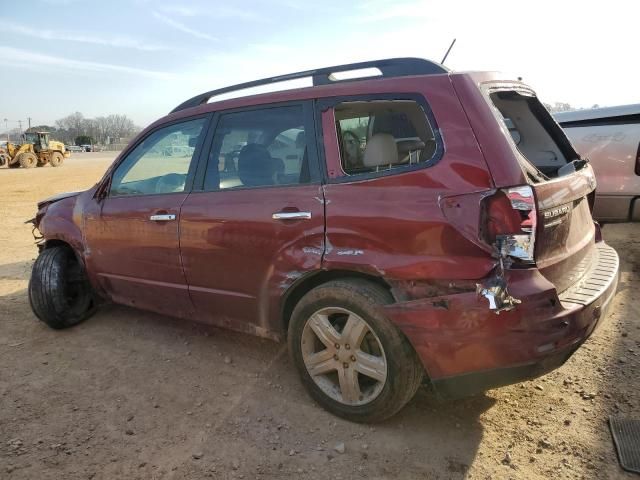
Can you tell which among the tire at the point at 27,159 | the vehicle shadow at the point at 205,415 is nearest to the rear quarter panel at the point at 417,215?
the vehicle shadow at the point at 205,415

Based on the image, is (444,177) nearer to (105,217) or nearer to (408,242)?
(408,242)

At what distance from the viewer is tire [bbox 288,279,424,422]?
8.50 ft

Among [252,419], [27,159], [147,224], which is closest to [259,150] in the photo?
[147,224]

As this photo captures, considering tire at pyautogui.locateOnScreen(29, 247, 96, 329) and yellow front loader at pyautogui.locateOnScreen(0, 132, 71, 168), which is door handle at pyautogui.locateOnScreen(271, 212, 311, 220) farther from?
yellow front loader at pyautogui.locateOnScreen(0, 132, 71, 168)

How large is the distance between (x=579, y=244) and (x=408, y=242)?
1.09m

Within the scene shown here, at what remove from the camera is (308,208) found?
2824mm

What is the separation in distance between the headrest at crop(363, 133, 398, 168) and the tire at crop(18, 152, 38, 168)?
3425 cm

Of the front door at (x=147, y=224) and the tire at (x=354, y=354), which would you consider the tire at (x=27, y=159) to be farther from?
the tire at (x=354, y=354)

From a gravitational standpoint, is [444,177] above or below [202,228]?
above

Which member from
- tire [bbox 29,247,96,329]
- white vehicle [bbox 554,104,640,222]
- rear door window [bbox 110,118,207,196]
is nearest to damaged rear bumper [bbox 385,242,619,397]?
rear door window [bbox 110,118,207,196]

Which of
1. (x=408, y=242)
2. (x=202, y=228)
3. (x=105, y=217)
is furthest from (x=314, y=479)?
(x=105, y=217)

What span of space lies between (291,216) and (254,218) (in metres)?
0.29

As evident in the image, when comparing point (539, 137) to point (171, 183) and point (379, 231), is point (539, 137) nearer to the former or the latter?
point (379, 231)

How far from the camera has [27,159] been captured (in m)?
31.3
